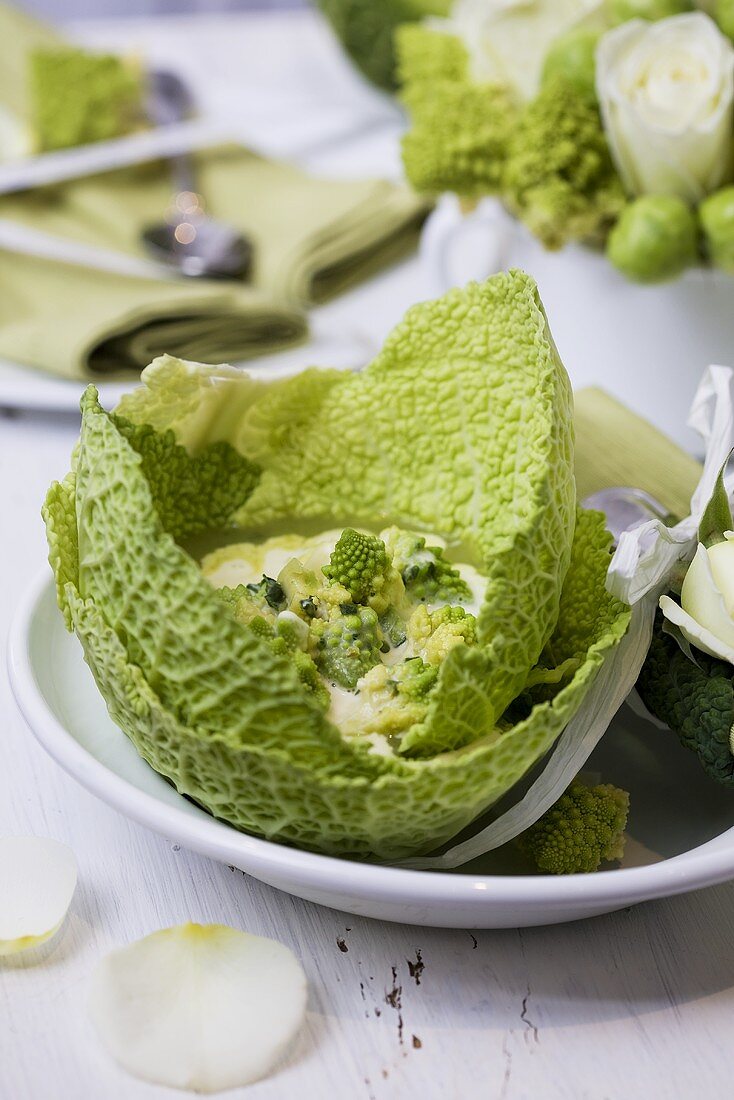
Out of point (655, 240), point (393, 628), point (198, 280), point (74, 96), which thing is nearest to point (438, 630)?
point (393, 628)

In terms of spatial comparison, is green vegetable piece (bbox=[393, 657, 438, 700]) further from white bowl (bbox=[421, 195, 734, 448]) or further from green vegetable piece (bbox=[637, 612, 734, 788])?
white bowl (bbox=[421, 195, 734, 448])

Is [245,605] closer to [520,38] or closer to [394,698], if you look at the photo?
[394,698]

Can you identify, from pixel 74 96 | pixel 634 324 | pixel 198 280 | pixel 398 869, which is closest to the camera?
pixel 398 869

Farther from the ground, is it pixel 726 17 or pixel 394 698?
pixel 726 17

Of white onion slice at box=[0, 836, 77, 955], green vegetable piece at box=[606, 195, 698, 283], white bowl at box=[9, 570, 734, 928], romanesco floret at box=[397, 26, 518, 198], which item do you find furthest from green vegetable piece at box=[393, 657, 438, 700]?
romanesco floret at box=[397, 26, 518, 198]

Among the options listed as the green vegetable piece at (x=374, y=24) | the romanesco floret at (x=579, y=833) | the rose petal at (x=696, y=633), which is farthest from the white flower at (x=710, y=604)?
the green vegetable piece at (x=374, y=24)

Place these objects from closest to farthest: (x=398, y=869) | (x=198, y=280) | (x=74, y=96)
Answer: (x=398, y=869) → (x=198, y=280) → (x=74, y=96)

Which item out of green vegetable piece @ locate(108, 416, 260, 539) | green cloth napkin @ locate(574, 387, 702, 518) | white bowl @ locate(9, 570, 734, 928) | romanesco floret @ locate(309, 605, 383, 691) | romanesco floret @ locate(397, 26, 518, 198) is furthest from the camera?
romanesco floret @ locate(397, 26, 518, 198)
